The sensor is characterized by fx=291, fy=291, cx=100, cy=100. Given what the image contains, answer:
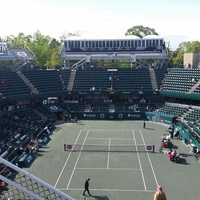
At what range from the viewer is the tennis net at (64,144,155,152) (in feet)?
121

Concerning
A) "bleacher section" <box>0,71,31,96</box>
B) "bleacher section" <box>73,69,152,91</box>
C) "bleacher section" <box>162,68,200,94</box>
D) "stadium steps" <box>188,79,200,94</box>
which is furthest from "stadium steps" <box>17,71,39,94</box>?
"stadium steps" <box>188,79,200,94</box>

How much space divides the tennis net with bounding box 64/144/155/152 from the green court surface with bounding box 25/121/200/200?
0.55 m

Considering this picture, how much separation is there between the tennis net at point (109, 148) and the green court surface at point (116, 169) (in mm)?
547

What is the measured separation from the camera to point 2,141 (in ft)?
120

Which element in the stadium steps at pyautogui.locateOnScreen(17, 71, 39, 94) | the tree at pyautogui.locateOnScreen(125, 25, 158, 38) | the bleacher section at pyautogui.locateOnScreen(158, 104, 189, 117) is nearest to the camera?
the bleacher section at pyautogui.locateOnScreen(158, 104, 189, 117)

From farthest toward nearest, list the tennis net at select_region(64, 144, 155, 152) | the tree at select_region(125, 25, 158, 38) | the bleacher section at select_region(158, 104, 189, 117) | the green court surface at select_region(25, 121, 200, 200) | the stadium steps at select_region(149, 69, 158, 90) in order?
1. the tree at select_region(125, 25, 158, 38)
2. the stadium steps at select_region(149, 69, 158, 90)
3. the bleacher section at select_region(158, 104, 189, 117)
4. the tennis net at select_region(64, 144, 155, 152)
5. the green court surface at select_region(25, 121, 200, 200)

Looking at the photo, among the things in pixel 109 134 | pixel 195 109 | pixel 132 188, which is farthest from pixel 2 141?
pixel 195 109

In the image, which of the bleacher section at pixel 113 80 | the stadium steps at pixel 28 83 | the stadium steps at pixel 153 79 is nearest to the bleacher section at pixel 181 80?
the stadium steps at pixel 153 79

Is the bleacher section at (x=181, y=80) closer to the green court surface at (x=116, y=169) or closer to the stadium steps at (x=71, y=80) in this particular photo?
the green court surface at (x=116, y=169)

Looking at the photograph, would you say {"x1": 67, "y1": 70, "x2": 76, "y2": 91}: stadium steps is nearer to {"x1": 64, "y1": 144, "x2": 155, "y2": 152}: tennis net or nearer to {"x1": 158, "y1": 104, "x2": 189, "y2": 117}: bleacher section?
{"x1": 158, "y1": 104, "x2": 189, "y2": 117}: bleacher section

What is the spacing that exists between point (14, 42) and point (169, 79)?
71.1m

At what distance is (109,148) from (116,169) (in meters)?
6.88

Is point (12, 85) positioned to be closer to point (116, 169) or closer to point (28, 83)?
point (28, 83)

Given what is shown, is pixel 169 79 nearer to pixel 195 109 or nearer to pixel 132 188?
pixel 195 109
